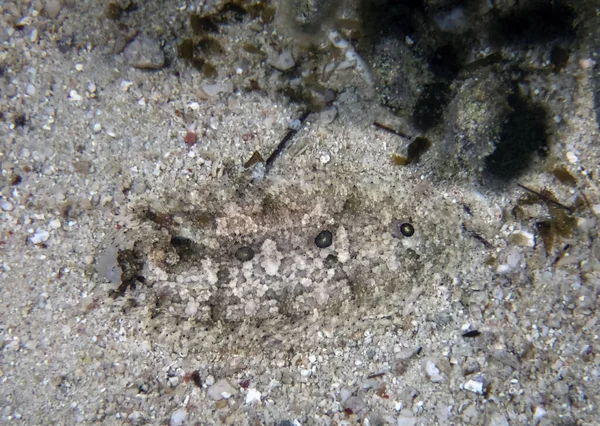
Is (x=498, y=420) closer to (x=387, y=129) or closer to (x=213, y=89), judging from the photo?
(x=387, y=129)

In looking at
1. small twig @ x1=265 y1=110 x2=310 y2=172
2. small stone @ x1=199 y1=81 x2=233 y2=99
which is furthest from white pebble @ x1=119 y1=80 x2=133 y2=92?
small twig @ x1=265 y1=110 x2=310 y2=172

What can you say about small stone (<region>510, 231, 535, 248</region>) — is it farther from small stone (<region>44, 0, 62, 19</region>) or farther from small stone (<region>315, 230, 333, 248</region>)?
small stone (<region>44, 0, 62, 19</region>)

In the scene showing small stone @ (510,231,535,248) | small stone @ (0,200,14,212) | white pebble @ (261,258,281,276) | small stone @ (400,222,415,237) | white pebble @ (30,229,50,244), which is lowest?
white pebble @ (30,229,50,244)

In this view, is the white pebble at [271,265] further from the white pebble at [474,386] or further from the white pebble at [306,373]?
the white pebble at [474,386]

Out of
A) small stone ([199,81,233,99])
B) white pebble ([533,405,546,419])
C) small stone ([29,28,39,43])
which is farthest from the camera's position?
small stone ([199,81,233,99])

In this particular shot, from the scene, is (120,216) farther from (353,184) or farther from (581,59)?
(581,59)

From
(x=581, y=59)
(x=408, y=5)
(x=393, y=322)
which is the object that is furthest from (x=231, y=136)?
(x=581, y=59)

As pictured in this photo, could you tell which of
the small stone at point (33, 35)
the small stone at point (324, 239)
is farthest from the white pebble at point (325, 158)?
the small stone at point (33, 35)
